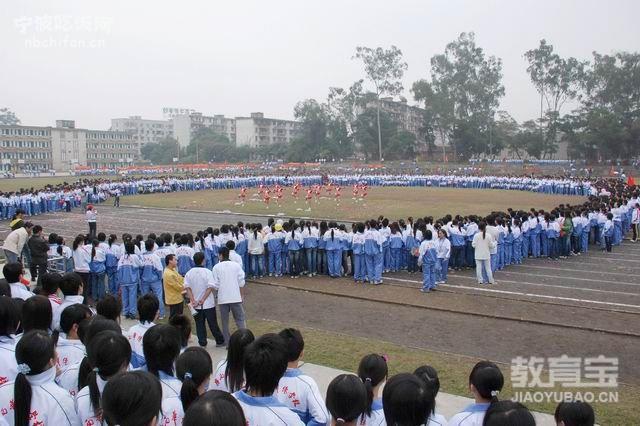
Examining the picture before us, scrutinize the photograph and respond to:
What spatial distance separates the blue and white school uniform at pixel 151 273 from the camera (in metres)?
9.72

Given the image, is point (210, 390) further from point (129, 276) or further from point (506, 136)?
point (506, 136)

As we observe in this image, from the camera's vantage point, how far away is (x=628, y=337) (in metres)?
8.52

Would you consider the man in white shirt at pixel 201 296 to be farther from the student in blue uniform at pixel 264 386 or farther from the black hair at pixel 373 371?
the student in blue uniform at pixel 264 386

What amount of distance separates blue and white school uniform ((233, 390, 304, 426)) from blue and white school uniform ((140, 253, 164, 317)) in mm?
7125

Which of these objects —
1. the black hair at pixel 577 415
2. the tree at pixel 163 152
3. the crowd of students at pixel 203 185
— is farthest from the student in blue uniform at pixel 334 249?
the tree at pixel 163 152

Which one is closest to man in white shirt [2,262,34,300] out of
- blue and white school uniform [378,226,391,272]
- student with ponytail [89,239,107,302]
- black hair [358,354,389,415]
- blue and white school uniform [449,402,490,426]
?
student with ponytail [89,239,107,302]

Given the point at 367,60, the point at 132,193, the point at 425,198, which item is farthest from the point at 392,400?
the point at 367,60

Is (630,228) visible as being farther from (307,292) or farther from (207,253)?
(207,253)

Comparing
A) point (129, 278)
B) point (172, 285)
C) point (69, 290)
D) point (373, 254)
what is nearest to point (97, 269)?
point (129, 278)

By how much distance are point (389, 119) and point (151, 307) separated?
67.0 meters

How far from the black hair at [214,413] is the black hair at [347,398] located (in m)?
0.82

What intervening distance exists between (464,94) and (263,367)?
66.6 metres

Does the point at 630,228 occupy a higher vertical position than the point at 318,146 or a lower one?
lower

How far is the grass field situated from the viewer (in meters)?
24.7
